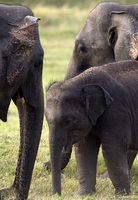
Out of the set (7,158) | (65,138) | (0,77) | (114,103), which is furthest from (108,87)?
(7,158)

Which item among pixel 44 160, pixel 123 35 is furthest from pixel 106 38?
pixel 44 160

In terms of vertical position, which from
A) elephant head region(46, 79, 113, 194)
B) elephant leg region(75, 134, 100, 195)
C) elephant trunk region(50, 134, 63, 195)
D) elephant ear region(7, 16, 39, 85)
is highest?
elephant ear region(7, 16, 39, 85)

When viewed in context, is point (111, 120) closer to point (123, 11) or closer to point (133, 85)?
point (133, 85)

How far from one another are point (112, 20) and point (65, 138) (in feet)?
6.60

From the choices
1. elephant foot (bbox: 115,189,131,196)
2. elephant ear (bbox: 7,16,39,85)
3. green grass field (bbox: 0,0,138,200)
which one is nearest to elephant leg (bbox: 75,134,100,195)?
green grass field (bbox: 0,0,138,200)

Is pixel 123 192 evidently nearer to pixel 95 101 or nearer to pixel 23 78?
pixel 95 101

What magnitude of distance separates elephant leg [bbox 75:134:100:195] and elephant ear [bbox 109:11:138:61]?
129 cm

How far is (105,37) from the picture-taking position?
21.6 ft

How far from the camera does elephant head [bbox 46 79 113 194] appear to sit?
488cm

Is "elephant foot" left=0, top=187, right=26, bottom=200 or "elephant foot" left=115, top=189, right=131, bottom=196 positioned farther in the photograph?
"elephant foot" left=115, top=189, right=131, bottom=196

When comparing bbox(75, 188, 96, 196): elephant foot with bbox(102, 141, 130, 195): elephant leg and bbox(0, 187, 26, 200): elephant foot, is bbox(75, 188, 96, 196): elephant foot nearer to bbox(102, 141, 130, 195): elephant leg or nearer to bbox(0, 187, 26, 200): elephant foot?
bbox(102, 141, 130, 195): elephant leg

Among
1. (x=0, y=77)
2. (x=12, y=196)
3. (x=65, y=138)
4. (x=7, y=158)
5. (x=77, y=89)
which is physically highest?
(x=0, y=77)

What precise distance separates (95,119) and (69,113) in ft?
0.84

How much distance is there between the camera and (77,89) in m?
5.07
